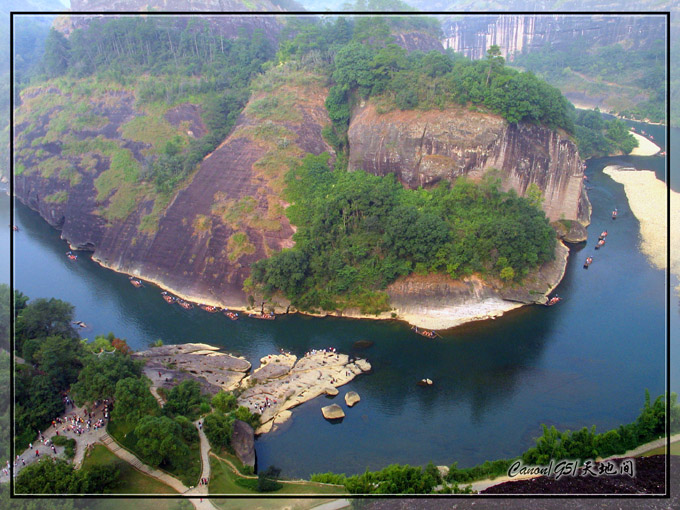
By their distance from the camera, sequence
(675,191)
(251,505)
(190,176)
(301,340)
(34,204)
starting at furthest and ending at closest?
(34,204)
(190,176)
(675,191)
(301,340)
(251,505)

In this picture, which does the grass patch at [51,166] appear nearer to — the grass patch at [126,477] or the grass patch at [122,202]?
the grass patch at [122,202]

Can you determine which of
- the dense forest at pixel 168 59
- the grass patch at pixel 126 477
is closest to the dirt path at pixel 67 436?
the grass patch at pixel 126 477

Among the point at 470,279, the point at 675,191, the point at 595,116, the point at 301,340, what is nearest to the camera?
the point at 301,340

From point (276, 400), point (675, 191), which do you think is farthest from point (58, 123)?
point (675, 191)

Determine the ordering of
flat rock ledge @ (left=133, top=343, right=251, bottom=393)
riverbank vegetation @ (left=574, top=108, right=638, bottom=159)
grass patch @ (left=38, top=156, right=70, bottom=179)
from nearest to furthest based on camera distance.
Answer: flat rock ledge @ (left=133, top=343, right=251, bottom=393) → grass patch @ (left=38, top=156, right=70, bottom=179) → riverbank vegetation @ (left=574, top=108, right=638, bottom=159)

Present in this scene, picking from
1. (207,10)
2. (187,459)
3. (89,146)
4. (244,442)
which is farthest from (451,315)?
(207,10)

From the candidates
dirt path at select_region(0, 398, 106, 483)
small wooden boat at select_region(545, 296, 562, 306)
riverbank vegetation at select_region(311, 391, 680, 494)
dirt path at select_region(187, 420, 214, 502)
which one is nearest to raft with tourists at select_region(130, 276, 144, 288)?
dirt path at select_region(0, 398, 106, 483)

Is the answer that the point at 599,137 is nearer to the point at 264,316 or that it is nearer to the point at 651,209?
the point at 651,209

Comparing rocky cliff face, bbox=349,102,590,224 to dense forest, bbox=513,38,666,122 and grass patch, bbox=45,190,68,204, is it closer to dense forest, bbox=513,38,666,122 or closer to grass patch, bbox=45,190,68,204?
grass patch, bbox=45,190,68,204

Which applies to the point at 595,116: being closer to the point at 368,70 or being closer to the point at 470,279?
the point at 368,70
